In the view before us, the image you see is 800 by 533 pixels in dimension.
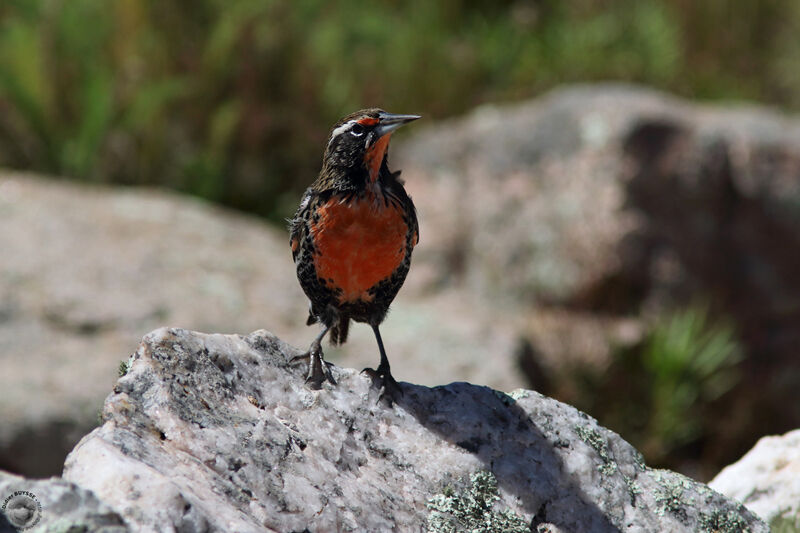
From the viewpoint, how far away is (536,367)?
311 inches

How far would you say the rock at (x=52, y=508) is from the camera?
2045mm

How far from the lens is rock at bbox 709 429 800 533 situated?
3.58m

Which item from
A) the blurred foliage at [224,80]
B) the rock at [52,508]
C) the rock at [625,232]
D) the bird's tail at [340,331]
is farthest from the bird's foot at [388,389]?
the blurred foliage at [224,80]

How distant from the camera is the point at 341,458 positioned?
2910mm

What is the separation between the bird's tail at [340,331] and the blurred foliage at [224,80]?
188 inches

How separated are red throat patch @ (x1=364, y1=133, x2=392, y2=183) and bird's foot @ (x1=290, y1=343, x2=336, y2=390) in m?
0.81

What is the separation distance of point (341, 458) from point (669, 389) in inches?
229

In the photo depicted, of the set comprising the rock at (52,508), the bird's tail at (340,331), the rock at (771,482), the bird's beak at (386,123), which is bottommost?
the rock at (52,508)

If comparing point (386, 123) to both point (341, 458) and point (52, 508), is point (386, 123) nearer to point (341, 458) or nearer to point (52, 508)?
point (341, 458)

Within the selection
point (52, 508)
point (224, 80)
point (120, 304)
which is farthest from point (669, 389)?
point (52, 508)

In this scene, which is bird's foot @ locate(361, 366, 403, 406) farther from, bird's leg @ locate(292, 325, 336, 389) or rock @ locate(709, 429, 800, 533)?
rock @ locate(709, 429, 800, 533)

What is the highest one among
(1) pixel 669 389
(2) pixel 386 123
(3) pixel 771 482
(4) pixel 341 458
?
(1) pixel 669 389

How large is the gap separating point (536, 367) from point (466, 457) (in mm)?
4820

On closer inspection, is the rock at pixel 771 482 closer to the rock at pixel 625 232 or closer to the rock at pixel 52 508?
the rock at pixel 52 508
